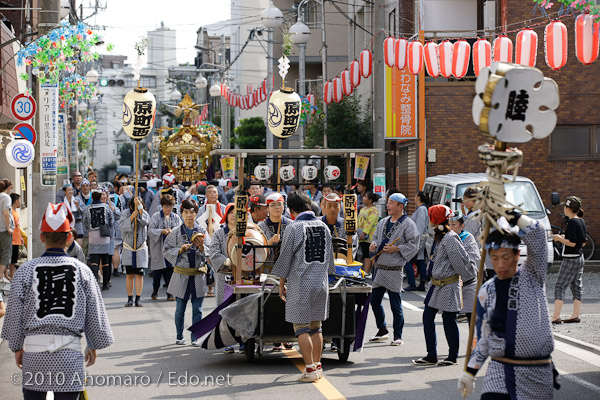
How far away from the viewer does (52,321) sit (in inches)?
229

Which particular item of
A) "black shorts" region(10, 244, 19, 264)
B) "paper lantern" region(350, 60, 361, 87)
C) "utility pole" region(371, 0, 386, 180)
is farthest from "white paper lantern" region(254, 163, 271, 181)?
"paper lantern" region(350, 60, 361, 87)

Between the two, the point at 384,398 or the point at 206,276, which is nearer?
the point at 384,398

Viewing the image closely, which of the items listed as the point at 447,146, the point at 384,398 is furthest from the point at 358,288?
the point at 447,146

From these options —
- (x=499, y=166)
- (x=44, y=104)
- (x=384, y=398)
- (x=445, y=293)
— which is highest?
(x=44, y=104)

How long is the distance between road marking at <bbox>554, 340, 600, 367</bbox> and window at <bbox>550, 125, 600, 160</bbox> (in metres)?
14.4

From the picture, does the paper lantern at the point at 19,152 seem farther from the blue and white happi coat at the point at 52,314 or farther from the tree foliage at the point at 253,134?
the tree foliage at the point at 253,134

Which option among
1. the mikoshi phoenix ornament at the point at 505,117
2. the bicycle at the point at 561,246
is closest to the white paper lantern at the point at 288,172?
the bicycle at the point at 561,246

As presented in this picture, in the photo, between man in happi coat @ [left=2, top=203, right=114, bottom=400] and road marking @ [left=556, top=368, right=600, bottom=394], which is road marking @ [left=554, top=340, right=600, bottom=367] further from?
man in happi coat @ [left=2, top=203, right=114, bottom=400]

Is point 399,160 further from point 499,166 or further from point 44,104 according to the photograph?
point 499,166

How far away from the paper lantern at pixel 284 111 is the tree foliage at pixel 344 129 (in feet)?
35.6

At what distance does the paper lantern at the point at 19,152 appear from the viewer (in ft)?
51.9

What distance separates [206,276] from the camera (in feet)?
39.2

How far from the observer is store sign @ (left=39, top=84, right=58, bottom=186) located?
1636 cm

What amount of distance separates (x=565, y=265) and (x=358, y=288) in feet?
15.0
